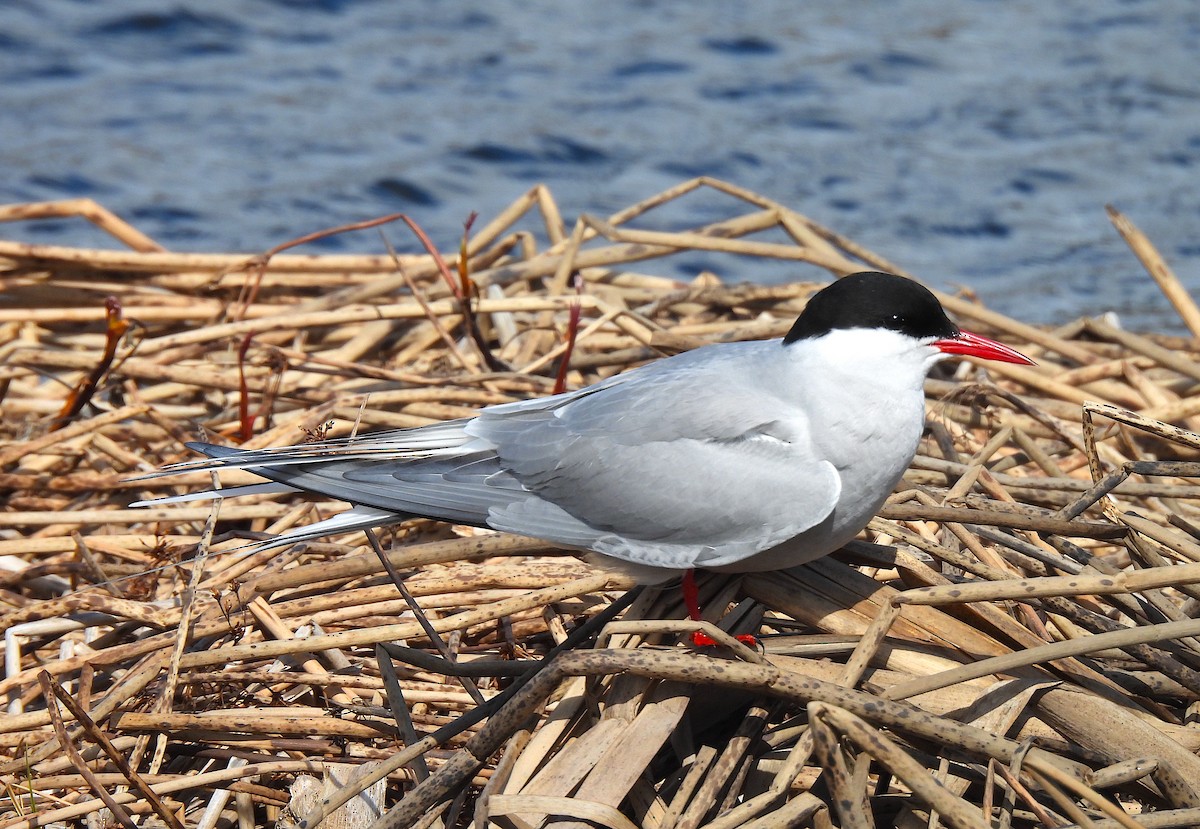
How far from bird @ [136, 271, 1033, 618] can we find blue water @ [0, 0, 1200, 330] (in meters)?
5.04

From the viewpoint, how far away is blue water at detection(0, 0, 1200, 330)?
9.19 m

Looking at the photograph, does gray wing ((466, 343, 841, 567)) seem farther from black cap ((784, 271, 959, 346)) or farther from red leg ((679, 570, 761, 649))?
black cap ((784, 271, 959, 346))

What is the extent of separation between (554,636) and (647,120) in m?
7.80

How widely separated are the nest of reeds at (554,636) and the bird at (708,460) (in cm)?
18

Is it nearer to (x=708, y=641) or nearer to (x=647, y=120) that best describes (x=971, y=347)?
(x=708, y=641)

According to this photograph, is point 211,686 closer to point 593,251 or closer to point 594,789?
point 594,789

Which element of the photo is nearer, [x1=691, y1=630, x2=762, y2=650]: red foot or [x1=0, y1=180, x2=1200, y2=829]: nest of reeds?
[x1=0, y1=180, x2=1200, y2=829]: nest of reeds

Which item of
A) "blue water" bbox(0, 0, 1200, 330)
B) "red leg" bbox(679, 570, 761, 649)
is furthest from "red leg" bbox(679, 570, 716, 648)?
"blue water" bbox(0, 0, 1200, 330)

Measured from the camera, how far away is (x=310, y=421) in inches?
168

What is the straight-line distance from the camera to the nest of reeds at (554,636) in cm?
266

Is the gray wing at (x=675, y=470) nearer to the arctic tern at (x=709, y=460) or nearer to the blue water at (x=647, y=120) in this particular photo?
the arctic tern at (x=709, y=460)

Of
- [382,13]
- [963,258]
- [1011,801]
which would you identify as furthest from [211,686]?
[382,13]

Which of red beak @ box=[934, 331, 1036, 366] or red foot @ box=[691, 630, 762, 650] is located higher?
red beak @ box=[934, 331, 1036, 366]

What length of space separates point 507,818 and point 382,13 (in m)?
10.7
